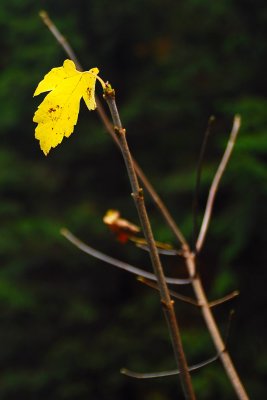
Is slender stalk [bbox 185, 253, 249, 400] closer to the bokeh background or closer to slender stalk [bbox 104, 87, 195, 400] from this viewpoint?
slender stalk [bbox 104, 87, 195, 400]

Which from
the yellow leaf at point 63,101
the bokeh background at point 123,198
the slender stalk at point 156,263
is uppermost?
the bokeh background at point 123,198

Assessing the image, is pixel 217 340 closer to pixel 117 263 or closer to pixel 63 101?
pixel 117 263

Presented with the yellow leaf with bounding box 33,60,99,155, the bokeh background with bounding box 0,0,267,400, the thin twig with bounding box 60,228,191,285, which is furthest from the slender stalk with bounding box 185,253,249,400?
the bokeh background with bounding box 0,0,267,400

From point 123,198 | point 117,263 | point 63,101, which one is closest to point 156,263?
point 63,101

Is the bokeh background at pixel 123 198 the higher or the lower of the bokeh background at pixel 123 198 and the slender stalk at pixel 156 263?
the higher

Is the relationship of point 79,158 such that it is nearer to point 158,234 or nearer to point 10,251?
point 10,251

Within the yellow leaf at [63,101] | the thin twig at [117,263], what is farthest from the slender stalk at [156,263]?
the thin twig at [117,263]

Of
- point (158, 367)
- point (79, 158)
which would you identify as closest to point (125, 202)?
point (79, 158)

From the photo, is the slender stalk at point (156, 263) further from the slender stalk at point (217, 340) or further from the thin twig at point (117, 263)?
the thin twig at point (117, 263)
